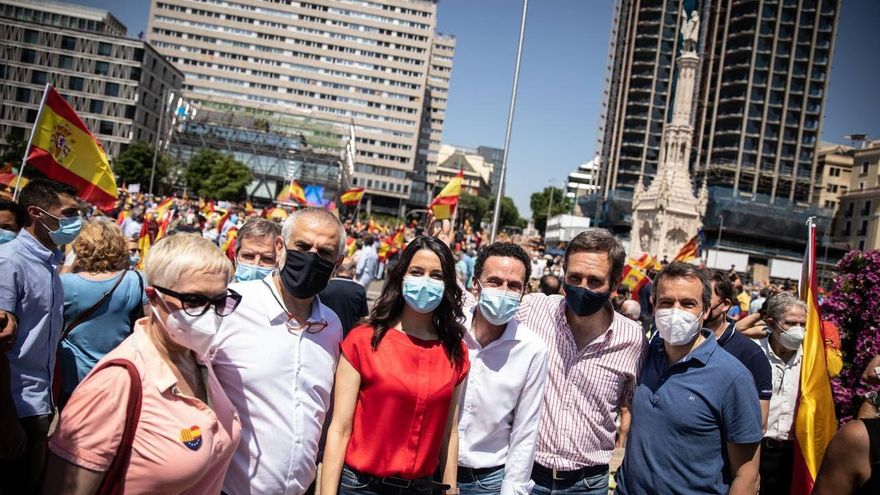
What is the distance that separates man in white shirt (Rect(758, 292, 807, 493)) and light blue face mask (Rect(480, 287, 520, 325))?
2.61 meters

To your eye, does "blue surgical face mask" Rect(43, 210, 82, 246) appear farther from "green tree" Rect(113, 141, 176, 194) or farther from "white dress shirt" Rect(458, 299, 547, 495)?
"green tree" Rect(113, 141, 176, 194)

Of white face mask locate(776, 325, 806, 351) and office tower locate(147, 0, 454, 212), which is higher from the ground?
office tower locate(147, 0, 454, 212)

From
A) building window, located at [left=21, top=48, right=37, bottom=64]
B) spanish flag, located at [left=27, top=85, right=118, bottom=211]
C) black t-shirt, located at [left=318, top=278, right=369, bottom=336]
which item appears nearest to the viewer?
black t-shirt, located at [left=318, top=278, right=369, bottom=336]

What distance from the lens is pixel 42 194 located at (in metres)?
3.80

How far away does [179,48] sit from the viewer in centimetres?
9712

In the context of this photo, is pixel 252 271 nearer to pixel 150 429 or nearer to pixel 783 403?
pixel 150 429

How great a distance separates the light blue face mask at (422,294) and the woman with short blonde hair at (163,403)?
0.79 metres

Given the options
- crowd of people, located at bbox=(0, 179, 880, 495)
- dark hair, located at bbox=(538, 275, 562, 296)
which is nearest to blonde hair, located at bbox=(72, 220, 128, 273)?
crowd of people, located at bbox=(0, 179, 880, 495)

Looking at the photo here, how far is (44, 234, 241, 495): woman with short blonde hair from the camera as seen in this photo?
2.03 metres

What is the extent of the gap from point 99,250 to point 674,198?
55287 millimetres

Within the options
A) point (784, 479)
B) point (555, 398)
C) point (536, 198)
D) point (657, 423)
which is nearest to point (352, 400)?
point (555, 398)

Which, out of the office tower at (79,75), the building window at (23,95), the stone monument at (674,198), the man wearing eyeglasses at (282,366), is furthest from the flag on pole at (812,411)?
the building window at (23,95)

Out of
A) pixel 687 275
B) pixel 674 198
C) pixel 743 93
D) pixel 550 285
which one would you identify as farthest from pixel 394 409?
pixel 743 93

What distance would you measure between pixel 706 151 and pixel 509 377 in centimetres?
7974
